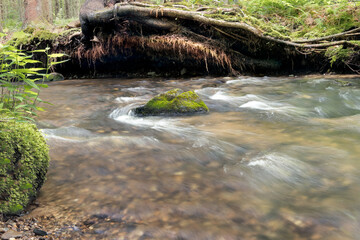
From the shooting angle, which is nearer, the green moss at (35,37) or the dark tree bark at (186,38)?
the dark tree bark at (186,38)

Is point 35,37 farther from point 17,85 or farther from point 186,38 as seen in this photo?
point 17,85

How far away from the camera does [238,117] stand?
4.71 metres

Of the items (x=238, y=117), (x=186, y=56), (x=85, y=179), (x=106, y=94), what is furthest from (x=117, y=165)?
(x=186, y=56)

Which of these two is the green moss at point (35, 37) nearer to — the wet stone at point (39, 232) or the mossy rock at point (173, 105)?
the mossy rock at point (173, 105)

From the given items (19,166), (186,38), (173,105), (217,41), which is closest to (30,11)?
(186,38)

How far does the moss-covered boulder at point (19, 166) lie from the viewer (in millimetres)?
1987

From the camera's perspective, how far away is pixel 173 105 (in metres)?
4.93

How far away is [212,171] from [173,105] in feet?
7.55

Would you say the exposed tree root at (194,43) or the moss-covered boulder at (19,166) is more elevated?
the exposed tree root at (194,43)

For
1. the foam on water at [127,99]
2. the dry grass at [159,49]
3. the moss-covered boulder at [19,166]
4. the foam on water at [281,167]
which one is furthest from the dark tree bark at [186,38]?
the moss-covered boulder at [19,166]

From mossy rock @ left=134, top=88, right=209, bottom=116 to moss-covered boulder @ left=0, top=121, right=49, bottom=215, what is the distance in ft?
8.99

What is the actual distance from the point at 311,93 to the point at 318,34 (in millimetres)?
2276

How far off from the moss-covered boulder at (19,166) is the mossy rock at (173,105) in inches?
108

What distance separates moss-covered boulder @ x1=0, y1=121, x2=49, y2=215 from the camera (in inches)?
78.2
